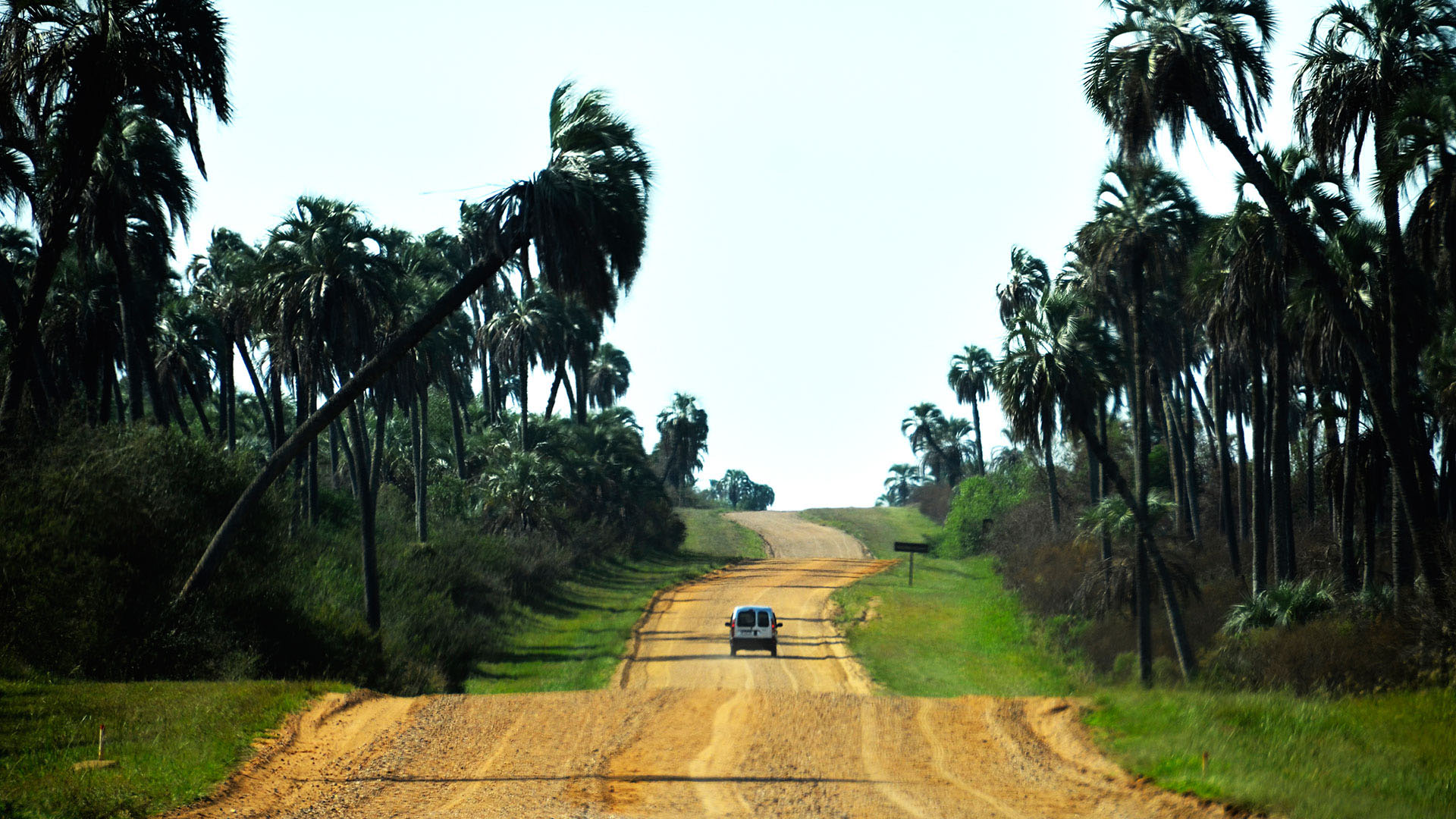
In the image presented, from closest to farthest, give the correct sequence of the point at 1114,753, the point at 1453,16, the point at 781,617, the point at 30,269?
the point at 1114,753, the point at 1453,16, the point at 30,269, the point at 781,617

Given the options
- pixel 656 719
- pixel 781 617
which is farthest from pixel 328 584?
pixel 781 617

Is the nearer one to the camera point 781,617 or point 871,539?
point 781,617

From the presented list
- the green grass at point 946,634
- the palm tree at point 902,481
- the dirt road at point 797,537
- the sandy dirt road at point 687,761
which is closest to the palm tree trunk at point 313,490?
the green grass at point 946,634

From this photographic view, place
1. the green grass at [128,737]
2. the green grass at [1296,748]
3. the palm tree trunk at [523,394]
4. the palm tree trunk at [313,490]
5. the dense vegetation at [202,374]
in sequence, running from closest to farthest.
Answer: the green grass at [1296,748] < the green grass at [128,737] < the dense vegetation at [202,374] < the palm tree trunk at [313,490] < the palm tree trunk at [523,394]

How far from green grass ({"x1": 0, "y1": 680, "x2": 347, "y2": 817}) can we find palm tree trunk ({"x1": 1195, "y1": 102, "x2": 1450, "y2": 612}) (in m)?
19.5

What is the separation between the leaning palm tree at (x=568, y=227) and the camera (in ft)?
78.5

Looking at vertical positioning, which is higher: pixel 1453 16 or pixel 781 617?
pixel 1453 16

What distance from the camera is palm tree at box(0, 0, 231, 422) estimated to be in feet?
71.9

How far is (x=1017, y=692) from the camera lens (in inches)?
1118

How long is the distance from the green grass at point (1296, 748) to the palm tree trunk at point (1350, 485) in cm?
1258

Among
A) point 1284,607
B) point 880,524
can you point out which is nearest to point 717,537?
point 880,524

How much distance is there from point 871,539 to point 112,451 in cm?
7814

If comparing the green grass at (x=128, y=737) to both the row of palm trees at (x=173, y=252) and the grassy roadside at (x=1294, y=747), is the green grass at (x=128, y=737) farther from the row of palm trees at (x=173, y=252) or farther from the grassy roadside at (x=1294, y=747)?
the grassy roadside at (x=1294, y=747)

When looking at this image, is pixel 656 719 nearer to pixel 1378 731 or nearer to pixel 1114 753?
pixel 1114 753
